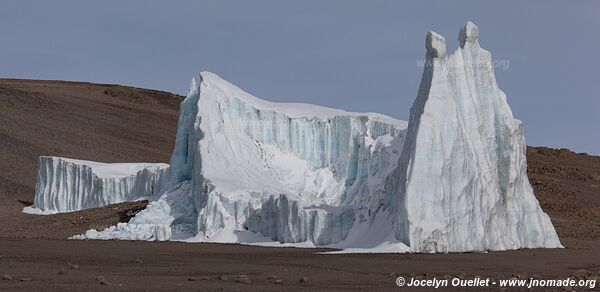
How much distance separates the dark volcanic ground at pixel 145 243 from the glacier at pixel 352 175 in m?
1.51

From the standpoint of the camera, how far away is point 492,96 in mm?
33000

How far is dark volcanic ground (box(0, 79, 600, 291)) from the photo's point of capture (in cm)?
2066

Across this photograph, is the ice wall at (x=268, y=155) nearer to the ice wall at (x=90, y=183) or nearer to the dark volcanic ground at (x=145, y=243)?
the dark volcanic ground at (x=145, y=243)

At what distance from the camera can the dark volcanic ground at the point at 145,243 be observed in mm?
20656

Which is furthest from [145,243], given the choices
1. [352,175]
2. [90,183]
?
[90,183]

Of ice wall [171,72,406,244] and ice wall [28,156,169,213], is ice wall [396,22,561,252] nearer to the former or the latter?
ice wall [171,72,406,244]

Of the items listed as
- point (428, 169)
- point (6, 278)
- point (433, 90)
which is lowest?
point (6, 278)

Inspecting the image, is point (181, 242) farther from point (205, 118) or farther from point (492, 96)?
point (492, 96)

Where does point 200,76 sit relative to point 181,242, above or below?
above

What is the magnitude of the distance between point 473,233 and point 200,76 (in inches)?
574

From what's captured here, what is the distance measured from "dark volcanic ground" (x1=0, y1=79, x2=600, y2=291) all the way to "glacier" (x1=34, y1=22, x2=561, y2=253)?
1.51 m

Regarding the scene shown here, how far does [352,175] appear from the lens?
1526 inches

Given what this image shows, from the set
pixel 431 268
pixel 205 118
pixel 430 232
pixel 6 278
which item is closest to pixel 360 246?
pixel 430 232

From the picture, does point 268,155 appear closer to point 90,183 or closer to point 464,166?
point 90,183
